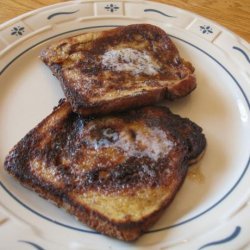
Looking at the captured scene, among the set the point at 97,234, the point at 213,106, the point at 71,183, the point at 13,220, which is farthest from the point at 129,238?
the point at 213,106

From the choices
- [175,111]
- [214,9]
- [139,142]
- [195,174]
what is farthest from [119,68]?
[214,9]

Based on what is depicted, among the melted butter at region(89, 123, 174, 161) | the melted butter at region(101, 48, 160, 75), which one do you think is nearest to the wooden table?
the melted butter at region(101, 48, 160, 75)

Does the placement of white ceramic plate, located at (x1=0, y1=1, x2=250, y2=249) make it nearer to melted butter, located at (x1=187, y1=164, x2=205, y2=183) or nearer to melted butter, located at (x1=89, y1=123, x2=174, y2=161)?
melted butter, located at (x1=187, y1=164, x2=205, y2=183)

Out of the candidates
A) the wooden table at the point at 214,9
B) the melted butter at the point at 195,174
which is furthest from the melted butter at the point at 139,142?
the wooden table at the point at 214,9

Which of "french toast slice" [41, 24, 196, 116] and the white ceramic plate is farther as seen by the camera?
"french toast slice" [41, 24, 196, 116]

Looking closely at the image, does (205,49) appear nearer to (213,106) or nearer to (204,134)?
(213,106)

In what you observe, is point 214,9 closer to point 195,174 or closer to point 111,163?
point 195,174

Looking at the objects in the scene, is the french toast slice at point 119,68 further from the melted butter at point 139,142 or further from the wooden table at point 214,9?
the wooden table at point 214,9
